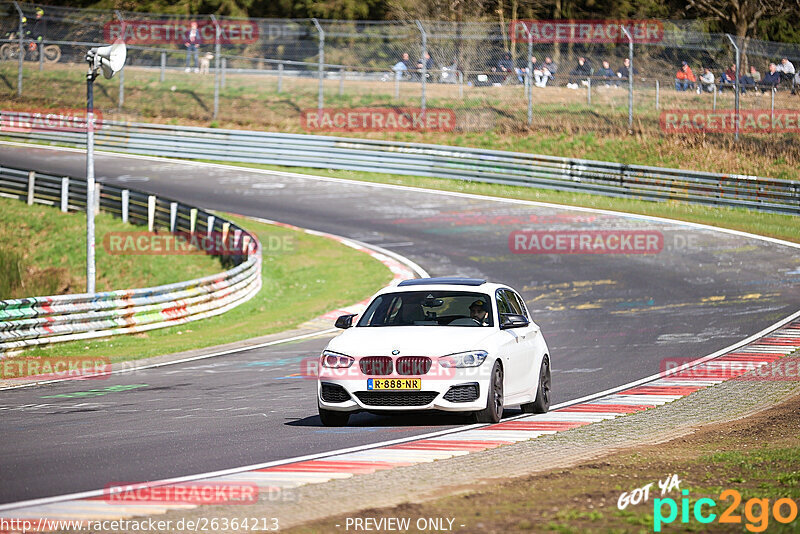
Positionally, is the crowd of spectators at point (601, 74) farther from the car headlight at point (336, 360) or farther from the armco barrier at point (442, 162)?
the car headlight at point (336, 360)

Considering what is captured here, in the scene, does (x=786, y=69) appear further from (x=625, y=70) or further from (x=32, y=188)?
(x=32, y=188)

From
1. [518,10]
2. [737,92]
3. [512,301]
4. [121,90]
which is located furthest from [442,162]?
[512,301]

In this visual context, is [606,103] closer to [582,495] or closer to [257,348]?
[257,348]

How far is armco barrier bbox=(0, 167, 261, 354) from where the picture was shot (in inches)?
723

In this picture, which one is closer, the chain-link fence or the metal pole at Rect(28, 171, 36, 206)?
the metal pole at Rect(28, 171, 36, 206)

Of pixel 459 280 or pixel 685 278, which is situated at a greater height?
pixel 459 280

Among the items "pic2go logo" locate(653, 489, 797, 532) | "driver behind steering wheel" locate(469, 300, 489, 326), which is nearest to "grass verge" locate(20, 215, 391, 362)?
"driver behind steering wheel" locate(469, 300, 489, 326)

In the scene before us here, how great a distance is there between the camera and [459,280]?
39.2 feet

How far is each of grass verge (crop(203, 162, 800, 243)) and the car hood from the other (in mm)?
19720

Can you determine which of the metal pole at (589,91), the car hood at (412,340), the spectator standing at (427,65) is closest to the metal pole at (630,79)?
the metal pole at (589,91)

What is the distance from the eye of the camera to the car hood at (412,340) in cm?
1041

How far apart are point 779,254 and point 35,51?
3234 cm

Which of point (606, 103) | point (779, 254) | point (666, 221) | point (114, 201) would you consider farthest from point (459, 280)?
point (606, 103)

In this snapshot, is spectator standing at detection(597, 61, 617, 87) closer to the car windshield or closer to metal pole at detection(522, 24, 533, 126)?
metal pole at detection(522, 24, 533, 126)
